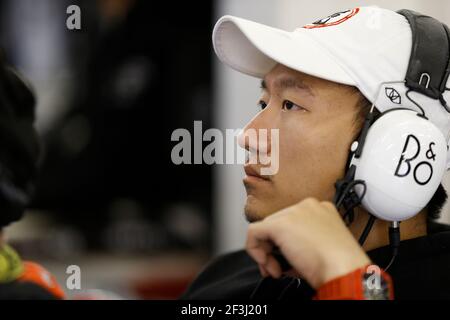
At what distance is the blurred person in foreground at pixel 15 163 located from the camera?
3.07 ft

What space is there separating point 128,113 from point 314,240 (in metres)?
1.75

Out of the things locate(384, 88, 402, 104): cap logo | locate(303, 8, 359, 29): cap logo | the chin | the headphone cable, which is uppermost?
locate(303, 8, 359, 29): cap logo

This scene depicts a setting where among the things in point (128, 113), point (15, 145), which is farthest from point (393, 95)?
point (128, 113)

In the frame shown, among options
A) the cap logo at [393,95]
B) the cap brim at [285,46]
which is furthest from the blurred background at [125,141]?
the cap logo at [393,95]

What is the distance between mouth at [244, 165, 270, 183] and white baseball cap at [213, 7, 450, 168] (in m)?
0.17

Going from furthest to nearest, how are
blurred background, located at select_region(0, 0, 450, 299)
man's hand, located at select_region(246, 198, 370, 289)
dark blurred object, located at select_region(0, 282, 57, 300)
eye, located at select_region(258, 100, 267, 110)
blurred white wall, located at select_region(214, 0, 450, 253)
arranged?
blurred background, located at select_region(0, 0, 450, 299), blurred white wall, located at select_region(214, 0, 450, 253), eye, located at select_region(258, 100, 267, 110), dark blurred object, located at select_region(0, 282, 57, 300), man's hand, located at select_region(246, 198, 370, 289)

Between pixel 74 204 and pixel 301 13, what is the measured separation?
153 cm

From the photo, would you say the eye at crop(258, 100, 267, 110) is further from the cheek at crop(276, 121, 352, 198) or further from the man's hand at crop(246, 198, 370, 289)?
the man's hand at crop(246, 198, 370, 289)

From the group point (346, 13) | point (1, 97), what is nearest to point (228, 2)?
point (346, 13)

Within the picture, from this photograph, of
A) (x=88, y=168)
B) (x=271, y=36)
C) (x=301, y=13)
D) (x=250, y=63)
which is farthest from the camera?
(x=88, y=168)

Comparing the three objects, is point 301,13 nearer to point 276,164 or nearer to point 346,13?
point 346,13

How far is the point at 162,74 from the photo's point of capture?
99.5 inches

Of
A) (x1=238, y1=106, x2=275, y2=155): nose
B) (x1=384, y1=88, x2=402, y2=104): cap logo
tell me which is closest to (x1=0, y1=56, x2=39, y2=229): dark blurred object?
(x1=238, y1=106, x2=275, y2=155): nose

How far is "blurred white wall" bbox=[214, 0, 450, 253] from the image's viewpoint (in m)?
1.33
